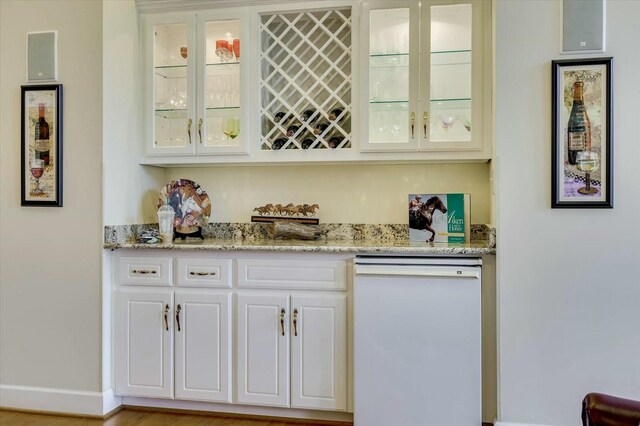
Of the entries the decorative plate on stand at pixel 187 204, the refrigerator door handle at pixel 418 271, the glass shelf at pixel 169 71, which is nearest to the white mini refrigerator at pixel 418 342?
the refrigerator door handle at pixel 418 271

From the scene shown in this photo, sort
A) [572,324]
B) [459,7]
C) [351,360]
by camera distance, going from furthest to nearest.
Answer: [459,7] < [351,360] < [572,324]

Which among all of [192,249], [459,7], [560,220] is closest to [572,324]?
[560,220]

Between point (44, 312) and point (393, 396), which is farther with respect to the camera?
point (44, 312)

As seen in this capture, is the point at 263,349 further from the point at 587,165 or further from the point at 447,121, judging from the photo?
the point at 587,165

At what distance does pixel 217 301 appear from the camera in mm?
2502

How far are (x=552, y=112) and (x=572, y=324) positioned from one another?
1011 millimetres

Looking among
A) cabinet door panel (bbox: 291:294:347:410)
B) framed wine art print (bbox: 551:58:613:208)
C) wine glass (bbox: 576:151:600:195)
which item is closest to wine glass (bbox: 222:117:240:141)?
→ cabinet door panel (bbox: 291:294:347:410)

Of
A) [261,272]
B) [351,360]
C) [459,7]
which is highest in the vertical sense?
[459,7]

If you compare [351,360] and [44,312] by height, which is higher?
[44,312]

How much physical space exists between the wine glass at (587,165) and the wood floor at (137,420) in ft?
5.91

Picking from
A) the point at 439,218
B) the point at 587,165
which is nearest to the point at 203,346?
the point at 439,218

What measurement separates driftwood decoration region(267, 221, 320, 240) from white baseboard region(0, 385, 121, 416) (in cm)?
131

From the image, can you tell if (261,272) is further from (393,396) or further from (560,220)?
(560,220)

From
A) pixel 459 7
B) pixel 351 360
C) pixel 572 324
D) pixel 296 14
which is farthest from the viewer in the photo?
pixel 296 14
